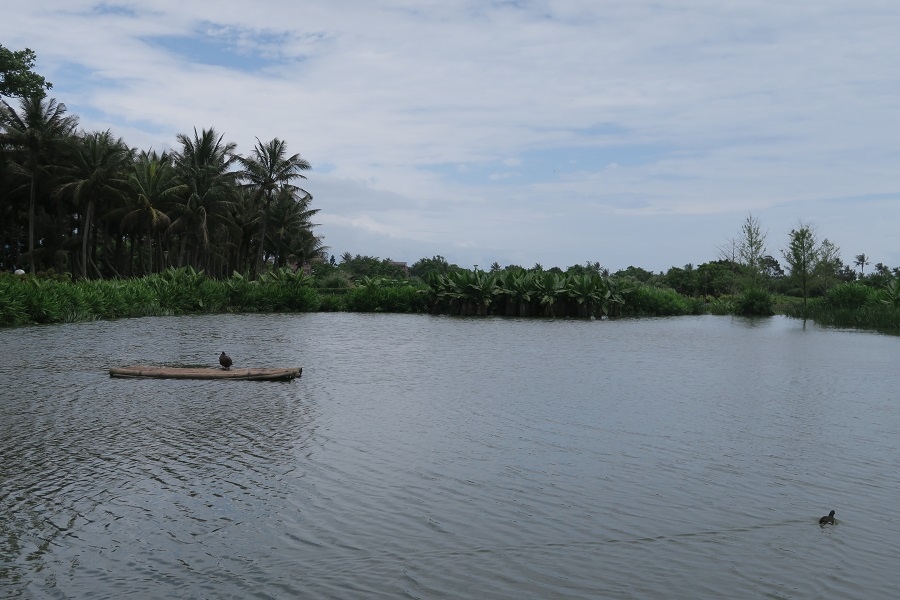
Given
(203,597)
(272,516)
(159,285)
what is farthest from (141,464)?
(159,285)

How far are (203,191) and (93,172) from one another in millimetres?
7157

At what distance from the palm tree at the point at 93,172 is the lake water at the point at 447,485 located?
30549 mm

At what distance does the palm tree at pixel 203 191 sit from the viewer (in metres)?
50.6

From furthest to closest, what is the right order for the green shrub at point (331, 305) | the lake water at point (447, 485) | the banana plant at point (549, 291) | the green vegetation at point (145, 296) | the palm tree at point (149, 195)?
the green shrub at point (331, 305), the palm tree at point (149, 195), the banana plant at point (549, 291), the green vegetation at point (145, 296), the lake water at point (447, 485)

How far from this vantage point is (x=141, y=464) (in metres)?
8.84

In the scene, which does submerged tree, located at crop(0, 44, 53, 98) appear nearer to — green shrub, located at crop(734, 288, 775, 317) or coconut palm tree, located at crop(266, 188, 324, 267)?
coconut palm tree, located at crop(266, 188, 324, 267)

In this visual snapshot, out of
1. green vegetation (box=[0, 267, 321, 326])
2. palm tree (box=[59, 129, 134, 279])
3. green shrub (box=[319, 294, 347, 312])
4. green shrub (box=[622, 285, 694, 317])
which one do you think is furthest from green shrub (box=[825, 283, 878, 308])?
palm tree (box=[59, 129, 134, 279])

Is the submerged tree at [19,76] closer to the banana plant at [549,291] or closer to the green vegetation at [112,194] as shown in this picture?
the green vegetation at [112,194]

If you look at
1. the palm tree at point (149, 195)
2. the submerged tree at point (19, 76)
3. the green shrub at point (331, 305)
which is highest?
the submerged tree at point (19, 76)

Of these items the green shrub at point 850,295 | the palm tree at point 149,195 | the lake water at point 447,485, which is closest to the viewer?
the lake water at point 447,485

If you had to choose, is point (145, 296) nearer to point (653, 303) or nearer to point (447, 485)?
point (653, 303)

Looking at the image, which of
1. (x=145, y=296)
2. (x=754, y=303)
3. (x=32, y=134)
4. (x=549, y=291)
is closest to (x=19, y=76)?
(x=32, y=134)

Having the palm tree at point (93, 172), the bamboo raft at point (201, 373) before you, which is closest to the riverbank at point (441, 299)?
the palm tree at point (93, 172)

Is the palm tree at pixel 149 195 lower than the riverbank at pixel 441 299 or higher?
higher
